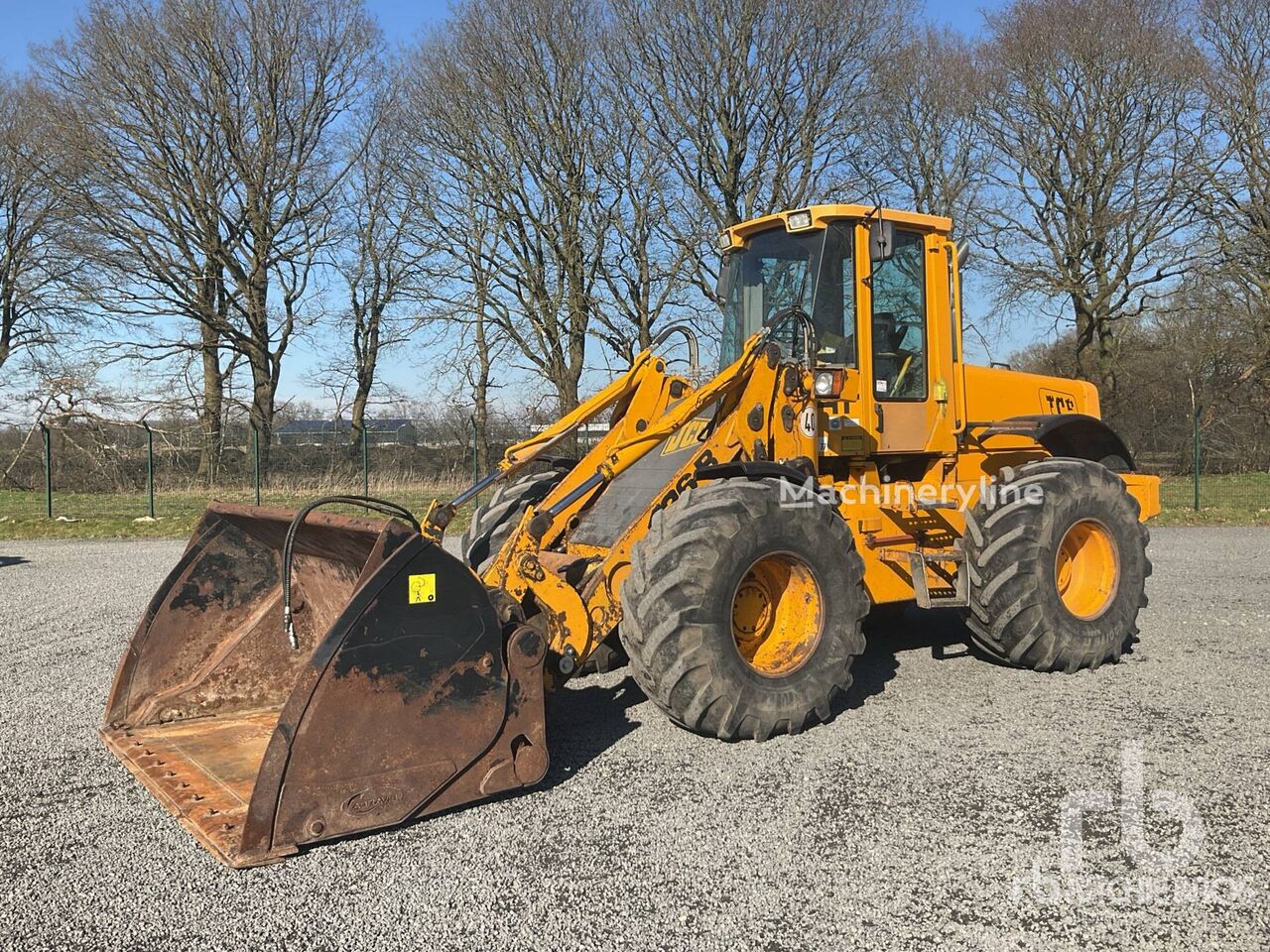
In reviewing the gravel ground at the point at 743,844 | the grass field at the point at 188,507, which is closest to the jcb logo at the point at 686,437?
the gravel ground at the point at 743,844

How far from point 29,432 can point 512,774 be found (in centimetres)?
2169

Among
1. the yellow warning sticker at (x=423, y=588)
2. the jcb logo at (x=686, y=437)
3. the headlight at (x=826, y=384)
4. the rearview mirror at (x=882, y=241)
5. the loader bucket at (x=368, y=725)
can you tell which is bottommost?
the loader bucket at (x=368, y=725)

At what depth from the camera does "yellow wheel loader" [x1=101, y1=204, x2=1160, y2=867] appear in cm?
389

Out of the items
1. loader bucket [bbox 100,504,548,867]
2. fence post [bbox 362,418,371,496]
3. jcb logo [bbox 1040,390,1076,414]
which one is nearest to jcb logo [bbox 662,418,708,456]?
loader bucket [bbox 100,504,548,867]

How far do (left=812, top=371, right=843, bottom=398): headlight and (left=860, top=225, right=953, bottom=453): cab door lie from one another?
1.29 feet

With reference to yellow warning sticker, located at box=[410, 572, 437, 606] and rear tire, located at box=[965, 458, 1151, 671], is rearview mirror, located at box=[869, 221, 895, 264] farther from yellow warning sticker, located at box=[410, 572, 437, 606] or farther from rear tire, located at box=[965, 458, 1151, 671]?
yellow warning sticker, located at box=[410, 572, 437, 606]

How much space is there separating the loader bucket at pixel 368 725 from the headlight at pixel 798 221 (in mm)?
3295

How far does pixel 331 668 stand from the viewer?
375 cm

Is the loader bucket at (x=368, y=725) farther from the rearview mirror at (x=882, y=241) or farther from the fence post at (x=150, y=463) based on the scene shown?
the fence post at (x=150, y=463)

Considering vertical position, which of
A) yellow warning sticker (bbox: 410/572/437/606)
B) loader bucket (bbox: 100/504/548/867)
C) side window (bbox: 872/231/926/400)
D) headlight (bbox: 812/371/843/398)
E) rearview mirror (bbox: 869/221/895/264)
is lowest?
loader bucket (bbox: 100/504/548/867)

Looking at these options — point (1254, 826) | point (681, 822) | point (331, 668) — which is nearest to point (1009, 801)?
point (1254, 826)

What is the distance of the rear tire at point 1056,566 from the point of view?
5.94 metres

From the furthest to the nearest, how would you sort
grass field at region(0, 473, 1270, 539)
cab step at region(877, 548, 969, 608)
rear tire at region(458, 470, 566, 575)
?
grass field at region(0, 473, 1270, 539), rear tire at region(458, 470, 566, 575), cab step at region(877, 548, 969, 608)

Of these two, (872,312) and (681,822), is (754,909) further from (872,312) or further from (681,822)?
(872,312)
